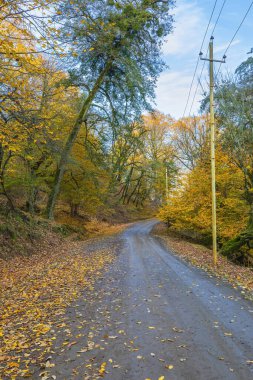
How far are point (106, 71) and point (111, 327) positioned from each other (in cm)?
1588

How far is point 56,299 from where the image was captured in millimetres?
6602

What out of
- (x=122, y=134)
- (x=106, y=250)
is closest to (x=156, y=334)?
(x=106, y=250)

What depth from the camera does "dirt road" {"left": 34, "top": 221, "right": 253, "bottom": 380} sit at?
11.9ft

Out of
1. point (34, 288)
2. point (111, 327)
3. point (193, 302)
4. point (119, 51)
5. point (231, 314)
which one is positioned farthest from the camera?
point (119, 51)

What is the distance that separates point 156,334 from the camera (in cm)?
460

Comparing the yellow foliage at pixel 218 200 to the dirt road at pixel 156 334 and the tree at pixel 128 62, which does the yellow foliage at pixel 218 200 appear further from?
the dirt road at pixel 156 334

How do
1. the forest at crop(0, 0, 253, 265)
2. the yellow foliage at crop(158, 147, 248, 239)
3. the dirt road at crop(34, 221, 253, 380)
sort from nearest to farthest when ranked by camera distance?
the dirt road at crop(34, 221, 253, 380) → the forest at crop(0, 0, 253, 265) → the yellow foliage at crop(158, 147, 248, 239)

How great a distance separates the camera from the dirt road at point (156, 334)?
11.9 ft

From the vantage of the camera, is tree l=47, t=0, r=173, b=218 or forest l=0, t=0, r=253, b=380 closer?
forest l=0, t=0, r=253, b=380

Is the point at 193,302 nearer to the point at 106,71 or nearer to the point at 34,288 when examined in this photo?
the point at 34,288

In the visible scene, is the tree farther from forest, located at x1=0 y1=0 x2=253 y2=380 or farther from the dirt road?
the dirt road

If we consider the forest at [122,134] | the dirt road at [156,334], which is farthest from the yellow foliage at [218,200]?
the dirt road at [156,334]

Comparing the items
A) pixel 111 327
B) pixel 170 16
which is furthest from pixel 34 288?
pixel 170 16

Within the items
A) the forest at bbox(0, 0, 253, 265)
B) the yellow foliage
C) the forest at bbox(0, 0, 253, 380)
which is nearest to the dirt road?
the forest at bbox(0, 0, 253, 380)
